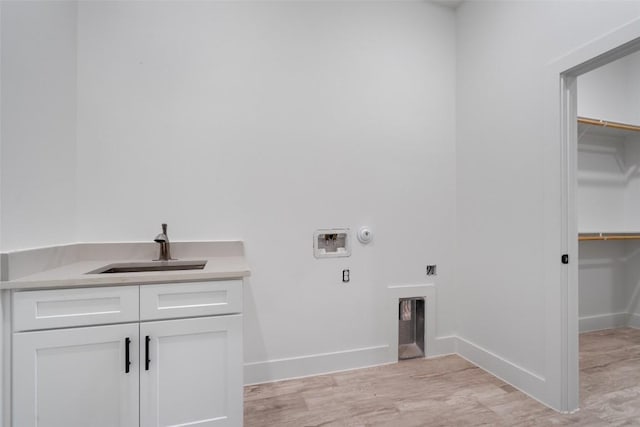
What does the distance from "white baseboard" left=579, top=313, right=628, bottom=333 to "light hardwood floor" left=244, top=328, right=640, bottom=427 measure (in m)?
0.63

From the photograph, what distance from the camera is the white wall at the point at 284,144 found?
1831 mm

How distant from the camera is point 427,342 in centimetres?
235

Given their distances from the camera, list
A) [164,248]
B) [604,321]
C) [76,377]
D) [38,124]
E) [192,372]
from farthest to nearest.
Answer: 1. [604,321]
2. [164,248]
3. [38,124]
4. [192,372]
5. [76,377]

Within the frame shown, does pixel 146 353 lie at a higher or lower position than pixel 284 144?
lower

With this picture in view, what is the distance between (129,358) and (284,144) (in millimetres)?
1464

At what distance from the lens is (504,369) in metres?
2.02

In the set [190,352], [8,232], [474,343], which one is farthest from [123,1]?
[474,343]

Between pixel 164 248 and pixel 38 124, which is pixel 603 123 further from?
pixel 38 124

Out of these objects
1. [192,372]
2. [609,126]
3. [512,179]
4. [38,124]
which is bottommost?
[192,372]

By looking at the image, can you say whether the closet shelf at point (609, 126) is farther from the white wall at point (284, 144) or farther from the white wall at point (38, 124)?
the white wall at point (38, 124)

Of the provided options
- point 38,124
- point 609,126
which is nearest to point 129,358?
point 38,124

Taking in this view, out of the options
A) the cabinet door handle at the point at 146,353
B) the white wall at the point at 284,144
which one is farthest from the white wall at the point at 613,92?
the cabinet door handle at the point at 146,353

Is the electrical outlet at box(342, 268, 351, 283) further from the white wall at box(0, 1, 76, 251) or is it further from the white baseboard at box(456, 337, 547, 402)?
the white wall at box(0, 1, 76, 251)

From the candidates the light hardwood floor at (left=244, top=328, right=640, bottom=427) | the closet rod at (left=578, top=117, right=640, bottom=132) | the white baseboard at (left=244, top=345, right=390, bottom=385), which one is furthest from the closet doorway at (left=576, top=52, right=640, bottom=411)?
the white baseboard at (left=244, top=345, right=390, bottom=385)
